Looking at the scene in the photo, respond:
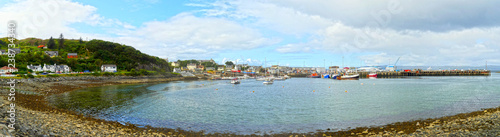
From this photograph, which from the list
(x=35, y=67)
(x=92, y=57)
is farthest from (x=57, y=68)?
(x=92, y=57)

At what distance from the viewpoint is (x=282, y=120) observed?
2123 cm

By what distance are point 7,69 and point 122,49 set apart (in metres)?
64.7

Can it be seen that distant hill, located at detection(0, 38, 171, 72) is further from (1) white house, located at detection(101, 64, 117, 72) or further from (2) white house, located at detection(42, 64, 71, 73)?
(2) white house, located at detection(42, 64, 71, 73)

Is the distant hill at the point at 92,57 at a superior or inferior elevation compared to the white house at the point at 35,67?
superior

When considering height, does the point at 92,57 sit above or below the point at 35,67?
above

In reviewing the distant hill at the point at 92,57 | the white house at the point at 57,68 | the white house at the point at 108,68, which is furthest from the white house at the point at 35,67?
the white house at the point at 108,68

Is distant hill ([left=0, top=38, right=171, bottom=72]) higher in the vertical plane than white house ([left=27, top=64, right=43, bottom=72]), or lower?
higher

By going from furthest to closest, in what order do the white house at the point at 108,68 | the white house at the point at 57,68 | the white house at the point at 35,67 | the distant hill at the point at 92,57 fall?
the white house at the point at 108,68, the distant hill at the point at 92,57, the white house at the point at 57,68, the white house at the point at 35,67

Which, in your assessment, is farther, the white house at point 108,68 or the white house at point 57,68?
the white house at point 108,68

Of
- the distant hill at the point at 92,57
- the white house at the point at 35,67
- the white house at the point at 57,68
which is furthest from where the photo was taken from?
the distant hill at the point at 92,57

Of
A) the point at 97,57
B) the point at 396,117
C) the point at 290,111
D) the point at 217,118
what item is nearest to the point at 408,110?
the point at 396,117

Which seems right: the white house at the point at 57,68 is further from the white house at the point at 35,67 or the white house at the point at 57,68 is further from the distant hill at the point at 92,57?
the distant hill at the point at 92,57

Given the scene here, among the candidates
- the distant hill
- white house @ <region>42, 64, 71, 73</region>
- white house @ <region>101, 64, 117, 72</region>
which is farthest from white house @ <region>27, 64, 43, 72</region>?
white house @ <region>101, 64, 117, 72</region>

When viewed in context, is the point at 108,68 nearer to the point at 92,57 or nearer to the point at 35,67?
the point at 92,57
